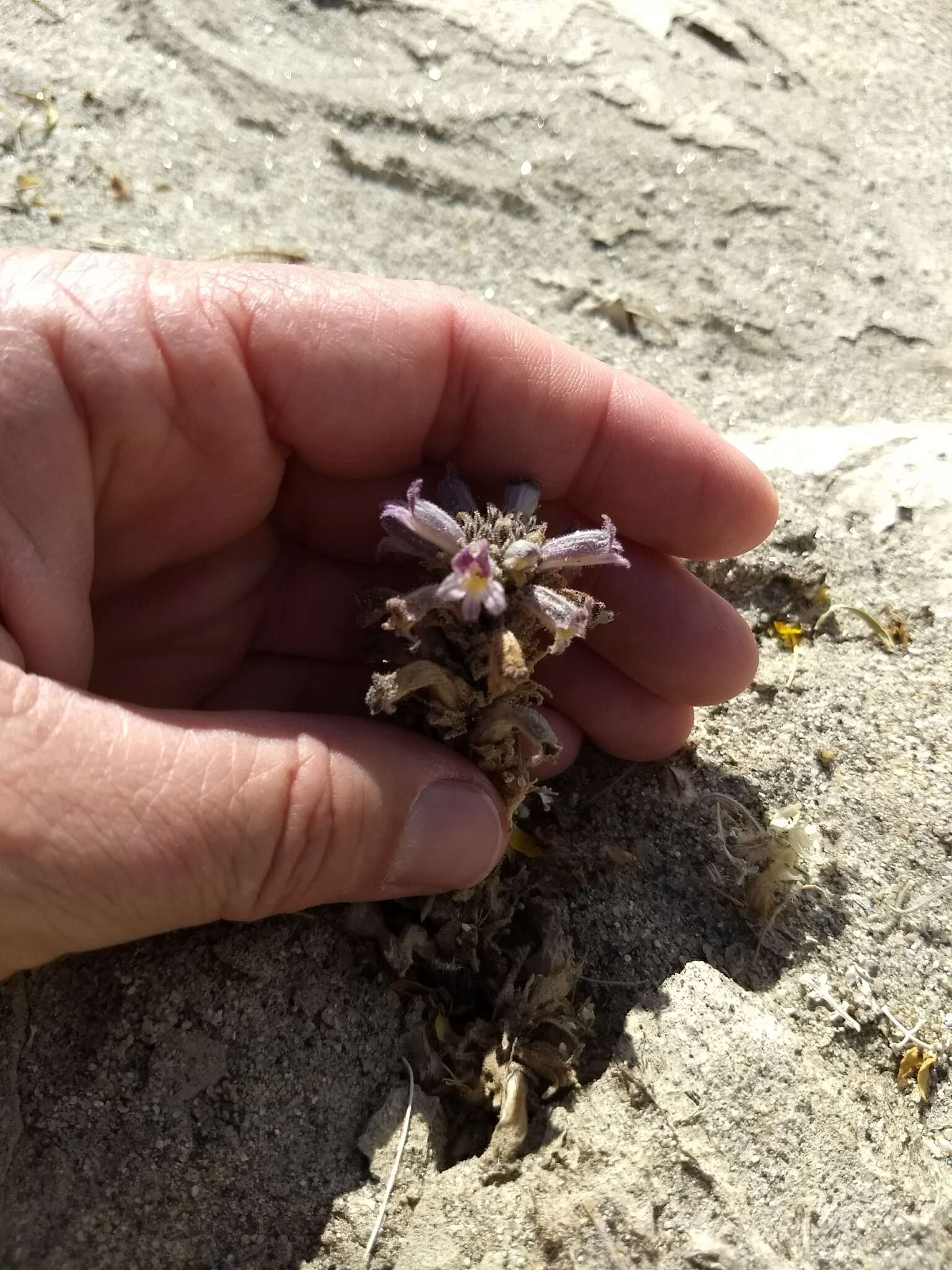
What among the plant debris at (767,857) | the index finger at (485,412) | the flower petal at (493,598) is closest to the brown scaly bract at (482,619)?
the flower petal at (493,598)

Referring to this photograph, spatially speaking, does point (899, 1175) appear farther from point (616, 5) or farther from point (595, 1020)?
point (616, 5)

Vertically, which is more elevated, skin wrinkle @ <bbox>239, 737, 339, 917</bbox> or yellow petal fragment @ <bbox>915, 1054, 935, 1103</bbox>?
skin wrinkle @ <bbox>239, 737, 339, 917</bbox>

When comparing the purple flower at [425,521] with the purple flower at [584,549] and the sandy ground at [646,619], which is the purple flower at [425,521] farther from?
the sandy ground at [646,619]

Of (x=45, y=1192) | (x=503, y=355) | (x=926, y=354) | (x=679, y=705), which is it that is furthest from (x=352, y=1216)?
(x=926, y=354)

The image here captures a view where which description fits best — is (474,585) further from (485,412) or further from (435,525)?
(485,412)

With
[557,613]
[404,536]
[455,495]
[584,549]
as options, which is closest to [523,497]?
[455,495]

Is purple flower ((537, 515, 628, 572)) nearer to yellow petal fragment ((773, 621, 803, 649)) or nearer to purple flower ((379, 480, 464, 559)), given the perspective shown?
purple flower ((379, 480, 464, 559))

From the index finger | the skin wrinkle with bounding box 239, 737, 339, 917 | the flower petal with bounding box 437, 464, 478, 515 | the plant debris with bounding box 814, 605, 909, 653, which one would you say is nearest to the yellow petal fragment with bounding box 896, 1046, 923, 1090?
the plant debris with bounding box 814, 605, 909, 653
